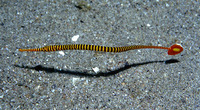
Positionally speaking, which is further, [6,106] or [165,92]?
[165,92]

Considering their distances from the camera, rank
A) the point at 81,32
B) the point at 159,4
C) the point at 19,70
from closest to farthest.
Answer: the point at 19,70, the point at 81,32, the point at 159,4

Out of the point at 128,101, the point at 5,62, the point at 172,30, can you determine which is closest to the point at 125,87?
the point at 128,101

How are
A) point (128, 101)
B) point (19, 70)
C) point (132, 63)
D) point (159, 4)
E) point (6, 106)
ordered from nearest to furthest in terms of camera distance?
point (6, 106)
point (128, 101)
point (19, 70)
point (132, 63)
point (159, 4)

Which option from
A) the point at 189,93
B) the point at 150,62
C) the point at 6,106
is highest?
the point at 150,62

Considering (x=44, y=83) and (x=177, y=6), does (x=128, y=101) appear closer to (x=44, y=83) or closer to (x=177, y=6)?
(x=44, y=83)

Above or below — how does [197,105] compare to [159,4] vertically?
below

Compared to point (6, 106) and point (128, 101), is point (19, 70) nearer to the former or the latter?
point (6, 106)

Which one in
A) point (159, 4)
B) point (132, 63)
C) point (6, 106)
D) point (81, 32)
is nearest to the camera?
point (6, 106)

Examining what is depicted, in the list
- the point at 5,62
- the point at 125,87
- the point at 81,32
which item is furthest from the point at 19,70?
the point at 125,87

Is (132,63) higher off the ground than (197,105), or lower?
higher
